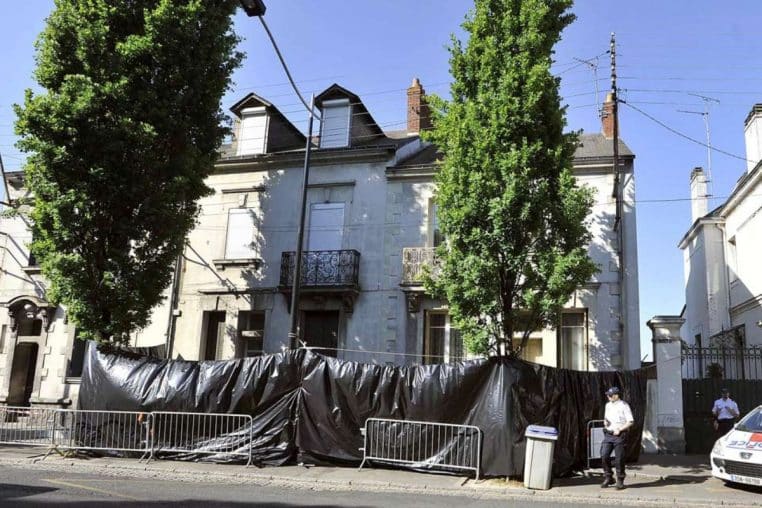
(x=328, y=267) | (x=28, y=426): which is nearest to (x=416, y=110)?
(x=328, y=267)

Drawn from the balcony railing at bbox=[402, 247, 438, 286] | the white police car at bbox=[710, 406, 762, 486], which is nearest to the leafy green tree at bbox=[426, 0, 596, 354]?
the white police car at bbox=[710, 406, 762, 486]

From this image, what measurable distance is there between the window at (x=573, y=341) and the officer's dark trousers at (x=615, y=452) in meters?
6.40

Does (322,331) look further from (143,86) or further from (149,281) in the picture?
(143,86)

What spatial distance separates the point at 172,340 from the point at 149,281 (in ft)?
19.5

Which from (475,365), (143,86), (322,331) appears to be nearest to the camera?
(475,365)

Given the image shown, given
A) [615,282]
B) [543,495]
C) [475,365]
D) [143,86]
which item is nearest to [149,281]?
[143,86]

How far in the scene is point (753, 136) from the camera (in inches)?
810

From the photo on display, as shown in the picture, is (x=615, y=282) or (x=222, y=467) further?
(x=615, y=282)

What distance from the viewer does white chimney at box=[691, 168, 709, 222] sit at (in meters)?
25.6

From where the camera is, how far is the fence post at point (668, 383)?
13867 mm

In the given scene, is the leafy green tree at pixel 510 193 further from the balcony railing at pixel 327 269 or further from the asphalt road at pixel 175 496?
the balcony railing at pixel 327 269

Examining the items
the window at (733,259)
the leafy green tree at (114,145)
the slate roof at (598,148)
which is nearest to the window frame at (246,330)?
the leafy green tree at (114,145)

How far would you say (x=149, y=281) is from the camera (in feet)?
45.8

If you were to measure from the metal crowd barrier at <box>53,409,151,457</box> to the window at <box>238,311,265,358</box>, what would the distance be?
275 inches
